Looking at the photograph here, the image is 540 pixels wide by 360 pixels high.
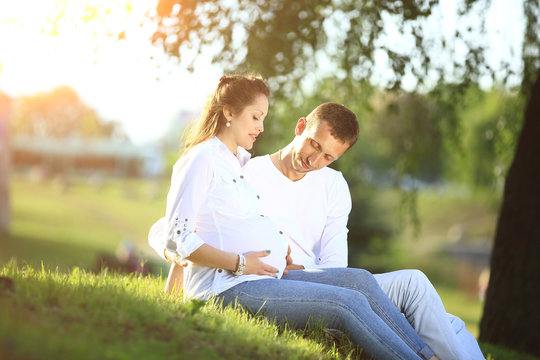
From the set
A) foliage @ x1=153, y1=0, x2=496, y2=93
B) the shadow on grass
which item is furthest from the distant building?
foliage @ x1=153, y1=0, x2=496, y2=93

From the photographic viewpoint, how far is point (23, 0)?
5.56 meters

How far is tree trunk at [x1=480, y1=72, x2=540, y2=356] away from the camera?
263 inches

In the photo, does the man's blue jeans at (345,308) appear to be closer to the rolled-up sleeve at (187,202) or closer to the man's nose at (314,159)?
the rolled-up sleeve at (187,202)

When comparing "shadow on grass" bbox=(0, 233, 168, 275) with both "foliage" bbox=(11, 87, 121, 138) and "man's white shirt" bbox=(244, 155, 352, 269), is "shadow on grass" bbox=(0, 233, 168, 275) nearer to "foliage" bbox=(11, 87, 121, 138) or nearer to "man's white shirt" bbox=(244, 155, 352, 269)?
"foliage" bbox=(11, 87, 121, 138)

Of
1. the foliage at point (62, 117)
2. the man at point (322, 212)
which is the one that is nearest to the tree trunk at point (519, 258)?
the man at point (322, 212)

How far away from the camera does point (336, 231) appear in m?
4.57

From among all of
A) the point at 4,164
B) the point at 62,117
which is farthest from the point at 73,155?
the point at 4,164

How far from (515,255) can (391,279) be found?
3.24 m

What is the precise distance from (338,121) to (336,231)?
0.80 meters

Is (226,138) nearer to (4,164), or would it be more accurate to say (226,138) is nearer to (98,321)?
(98,321)

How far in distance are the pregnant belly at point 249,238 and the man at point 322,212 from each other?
0.24 meters

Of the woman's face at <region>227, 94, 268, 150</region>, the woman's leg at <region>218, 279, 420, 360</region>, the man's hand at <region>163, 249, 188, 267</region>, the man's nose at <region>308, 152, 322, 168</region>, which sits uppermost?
the woman's face at <region>227, 94, 268, 150</region>

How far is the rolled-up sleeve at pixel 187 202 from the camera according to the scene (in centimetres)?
351

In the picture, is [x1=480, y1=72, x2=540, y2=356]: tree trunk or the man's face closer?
the man's face
